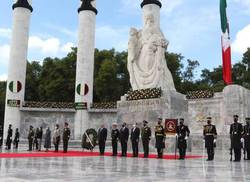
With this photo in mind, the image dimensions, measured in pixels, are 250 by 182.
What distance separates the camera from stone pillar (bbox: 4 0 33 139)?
106 feet

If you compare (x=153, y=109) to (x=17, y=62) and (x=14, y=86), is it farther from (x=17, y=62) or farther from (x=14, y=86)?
(x=17, y=62)

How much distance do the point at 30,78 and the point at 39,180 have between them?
43.7m

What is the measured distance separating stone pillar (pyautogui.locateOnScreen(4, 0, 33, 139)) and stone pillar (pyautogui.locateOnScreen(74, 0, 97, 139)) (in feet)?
17.7

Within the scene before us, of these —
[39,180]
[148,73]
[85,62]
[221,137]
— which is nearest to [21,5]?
[85,62]

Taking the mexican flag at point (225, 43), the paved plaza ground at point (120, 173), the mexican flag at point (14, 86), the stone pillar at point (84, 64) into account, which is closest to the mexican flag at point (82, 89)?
the stone pillar at point (84, 64)

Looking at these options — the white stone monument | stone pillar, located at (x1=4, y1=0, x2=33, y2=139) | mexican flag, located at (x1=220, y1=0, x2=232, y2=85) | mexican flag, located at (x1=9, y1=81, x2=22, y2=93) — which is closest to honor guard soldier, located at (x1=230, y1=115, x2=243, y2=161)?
the white stone monument

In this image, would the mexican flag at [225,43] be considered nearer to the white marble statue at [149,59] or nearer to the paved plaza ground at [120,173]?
the white marble statue at [149,59]

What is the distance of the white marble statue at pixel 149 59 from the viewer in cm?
1970

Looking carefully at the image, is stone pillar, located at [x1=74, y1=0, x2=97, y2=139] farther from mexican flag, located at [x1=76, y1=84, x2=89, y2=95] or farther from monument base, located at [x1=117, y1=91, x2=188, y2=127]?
monument base, located at [x1=117, y1=91, x2=188, y2=127]

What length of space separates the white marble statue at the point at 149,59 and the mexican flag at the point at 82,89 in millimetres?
13265

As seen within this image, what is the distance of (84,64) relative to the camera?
34344mm

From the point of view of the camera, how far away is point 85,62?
34.4 meters

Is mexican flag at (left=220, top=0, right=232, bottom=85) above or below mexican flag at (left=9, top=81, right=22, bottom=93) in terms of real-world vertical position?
above

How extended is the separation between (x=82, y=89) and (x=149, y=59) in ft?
48.3
